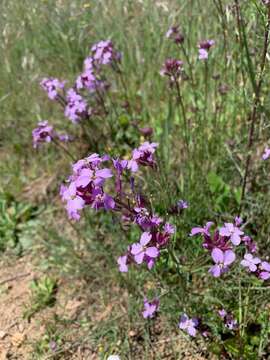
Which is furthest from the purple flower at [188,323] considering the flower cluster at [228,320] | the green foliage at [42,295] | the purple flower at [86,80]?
the purple flower at [86,80]

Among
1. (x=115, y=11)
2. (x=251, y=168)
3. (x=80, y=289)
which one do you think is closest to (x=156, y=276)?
(x=80, y=289)

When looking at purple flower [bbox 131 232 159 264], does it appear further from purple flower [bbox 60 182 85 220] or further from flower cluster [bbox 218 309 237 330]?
flower cluster [bbox 218 309 237 330]

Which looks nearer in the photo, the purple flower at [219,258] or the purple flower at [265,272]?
the purple flower at [219,258]

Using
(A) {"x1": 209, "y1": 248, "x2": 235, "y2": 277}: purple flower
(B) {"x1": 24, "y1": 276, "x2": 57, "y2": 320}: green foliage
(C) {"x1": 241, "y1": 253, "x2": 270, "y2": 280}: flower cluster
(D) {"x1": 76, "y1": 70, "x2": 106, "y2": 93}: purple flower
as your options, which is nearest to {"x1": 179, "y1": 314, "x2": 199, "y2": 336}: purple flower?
(C) {"x1": 241, "y1": 253, "x2": 270, "y2": 280}: flower cluster

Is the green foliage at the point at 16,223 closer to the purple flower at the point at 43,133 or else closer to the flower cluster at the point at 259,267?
the purple flower at the point at 43,133

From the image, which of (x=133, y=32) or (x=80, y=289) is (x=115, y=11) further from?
(x=80, y=289)

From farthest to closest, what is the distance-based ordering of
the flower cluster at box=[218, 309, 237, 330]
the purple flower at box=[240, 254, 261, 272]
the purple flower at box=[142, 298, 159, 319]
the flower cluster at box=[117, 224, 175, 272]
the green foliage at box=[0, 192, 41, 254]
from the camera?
the green foliage at box=[0, 192, 41, 254], the purple flower at box=[142, 298, 159, 319], the flower cluster at box=[218, 309, 237, 330], the purple flower at box=[240, 254, 261, 272], the flower cluster at box=[117, 224, 175, 272]
